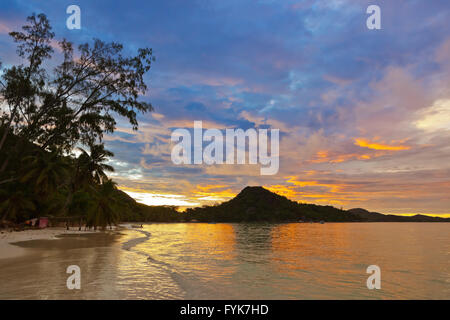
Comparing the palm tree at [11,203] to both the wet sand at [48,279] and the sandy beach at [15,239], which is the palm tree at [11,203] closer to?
the sandy beach at [15,239]

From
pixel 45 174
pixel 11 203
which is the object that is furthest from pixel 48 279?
pixel 11 203

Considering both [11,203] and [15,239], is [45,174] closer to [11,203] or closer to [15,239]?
[11,203]

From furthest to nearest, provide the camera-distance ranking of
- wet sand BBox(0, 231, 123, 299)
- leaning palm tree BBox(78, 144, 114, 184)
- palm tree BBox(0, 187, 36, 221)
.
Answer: leaning palm tree BBox(78, 144, 114, 184) < palm tree BBox(0, 187, 36, 221) < wet sand BBox(0, 231, 123, 299)

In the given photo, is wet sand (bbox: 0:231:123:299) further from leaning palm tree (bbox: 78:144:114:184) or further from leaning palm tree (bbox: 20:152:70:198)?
leaning palm tree (bbox: 78:144:114:184)

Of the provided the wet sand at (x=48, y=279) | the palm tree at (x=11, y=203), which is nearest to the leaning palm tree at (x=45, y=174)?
the palm tree at (x=11, y=203)

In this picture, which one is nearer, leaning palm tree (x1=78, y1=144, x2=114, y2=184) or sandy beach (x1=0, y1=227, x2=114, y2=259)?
sandy beach (x1=0, y1=227, x2=114, y2=259)

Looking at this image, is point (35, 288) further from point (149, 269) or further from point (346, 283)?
point (346, 283)

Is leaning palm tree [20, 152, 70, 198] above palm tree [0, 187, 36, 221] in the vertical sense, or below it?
above

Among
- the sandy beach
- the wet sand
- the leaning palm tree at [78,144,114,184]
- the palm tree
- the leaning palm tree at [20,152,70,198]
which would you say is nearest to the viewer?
the wet sand

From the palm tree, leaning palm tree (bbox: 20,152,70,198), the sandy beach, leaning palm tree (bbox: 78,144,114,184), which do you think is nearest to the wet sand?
the sandy beach

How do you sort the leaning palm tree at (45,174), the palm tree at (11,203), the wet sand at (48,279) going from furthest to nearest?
1. the palm tree at (11,203)
2. the leaning palm tree at (45,174)
3. the wet sand at (48,279)

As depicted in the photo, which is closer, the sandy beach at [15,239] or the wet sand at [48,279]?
the wet sand at [48,279]

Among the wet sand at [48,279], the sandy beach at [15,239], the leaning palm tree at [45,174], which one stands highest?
the leaning palm tree at [45,174]
